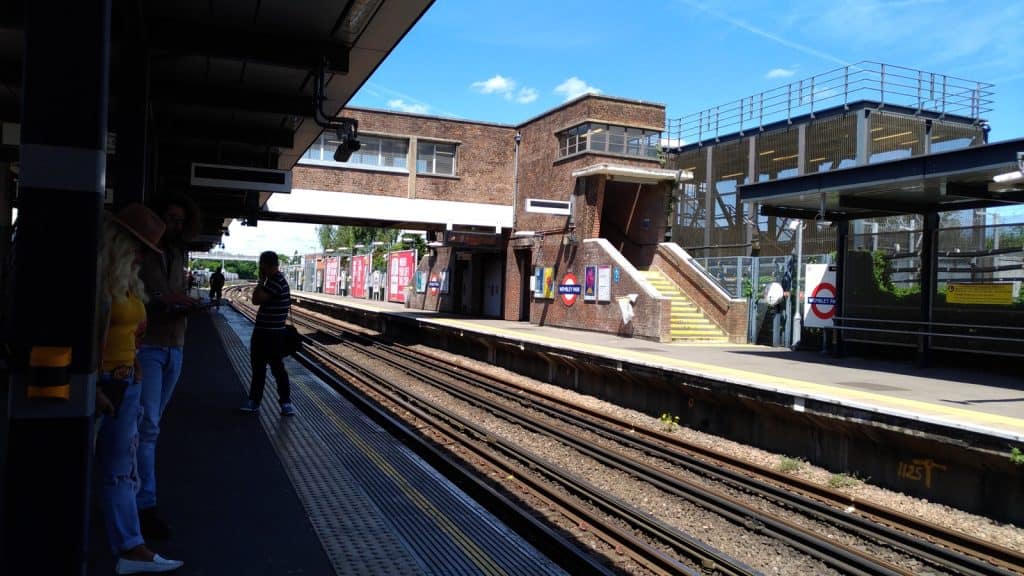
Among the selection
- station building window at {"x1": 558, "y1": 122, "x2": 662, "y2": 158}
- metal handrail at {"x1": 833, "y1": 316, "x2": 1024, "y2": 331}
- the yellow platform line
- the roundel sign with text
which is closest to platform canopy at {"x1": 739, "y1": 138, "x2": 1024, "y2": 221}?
metal handrail at {"x1": 833, "y1": 316, "x2": 1024, "y2": 331}

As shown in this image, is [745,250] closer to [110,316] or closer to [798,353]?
[798,353]

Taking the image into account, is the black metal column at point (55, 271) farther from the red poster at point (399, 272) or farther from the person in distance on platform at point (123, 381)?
the red poster at point (399, 272)

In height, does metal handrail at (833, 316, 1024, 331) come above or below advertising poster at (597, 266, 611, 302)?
below

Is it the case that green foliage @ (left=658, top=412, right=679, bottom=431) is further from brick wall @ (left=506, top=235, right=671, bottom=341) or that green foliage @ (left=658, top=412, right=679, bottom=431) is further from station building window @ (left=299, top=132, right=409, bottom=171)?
station building window @ (left=299, top=132, right=409, bottom=171)

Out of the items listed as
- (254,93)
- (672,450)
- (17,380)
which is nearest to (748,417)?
(672,450)

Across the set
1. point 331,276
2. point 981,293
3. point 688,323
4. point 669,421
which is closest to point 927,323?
point 981,293

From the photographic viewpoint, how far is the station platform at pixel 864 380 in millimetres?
8328

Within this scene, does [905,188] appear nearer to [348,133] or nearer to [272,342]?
[348,133]

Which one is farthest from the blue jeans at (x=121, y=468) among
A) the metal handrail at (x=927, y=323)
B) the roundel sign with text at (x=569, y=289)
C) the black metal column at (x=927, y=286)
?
the roundel sign with text at (x=569, y=289)

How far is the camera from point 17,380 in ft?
9.04

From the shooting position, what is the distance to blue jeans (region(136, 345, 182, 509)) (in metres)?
4.06

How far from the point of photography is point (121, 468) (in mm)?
3623

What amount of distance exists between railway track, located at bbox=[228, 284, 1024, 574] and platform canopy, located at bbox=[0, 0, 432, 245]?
198 inches

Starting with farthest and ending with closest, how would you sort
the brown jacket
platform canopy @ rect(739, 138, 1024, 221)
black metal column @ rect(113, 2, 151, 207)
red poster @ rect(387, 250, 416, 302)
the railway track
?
red poster @ rect(387, 250, 416, 302) → platform canopy @ rect(739, 138, 1024, 221) → black metal column @ rect(113, 2, 151, 207) → the railway track → the brown jacket
